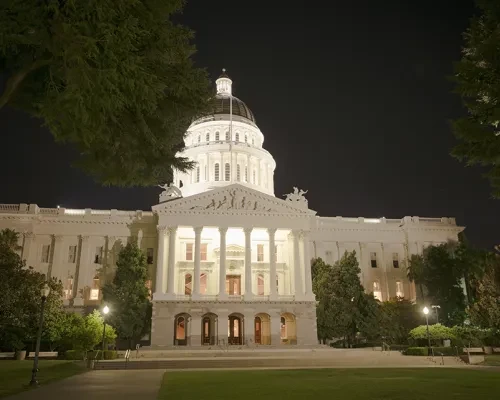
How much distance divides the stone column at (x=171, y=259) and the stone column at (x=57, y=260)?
1676cm

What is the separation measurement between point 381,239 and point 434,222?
844 centimetres

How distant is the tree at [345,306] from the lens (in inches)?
2101

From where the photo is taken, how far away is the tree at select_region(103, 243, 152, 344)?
169ft

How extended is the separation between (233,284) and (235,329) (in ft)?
18.9

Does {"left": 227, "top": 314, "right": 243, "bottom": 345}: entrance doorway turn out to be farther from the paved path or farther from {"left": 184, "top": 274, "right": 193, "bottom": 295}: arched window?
the paved path

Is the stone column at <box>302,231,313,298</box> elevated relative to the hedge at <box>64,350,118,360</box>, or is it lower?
elevated

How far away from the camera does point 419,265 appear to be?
61.1m

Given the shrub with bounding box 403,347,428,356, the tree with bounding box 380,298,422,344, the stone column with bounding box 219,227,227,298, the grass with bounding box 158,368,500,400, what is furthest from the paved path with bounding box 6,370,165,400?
the tree with bounding box 380,298,422,344

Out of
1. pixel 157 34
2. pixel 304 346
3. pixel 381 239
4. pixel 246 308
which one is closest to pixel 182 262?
pixel 246 308

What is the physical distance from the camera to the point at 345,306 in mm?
53844

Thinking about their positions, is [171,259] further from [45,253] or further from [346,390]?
[346,390]

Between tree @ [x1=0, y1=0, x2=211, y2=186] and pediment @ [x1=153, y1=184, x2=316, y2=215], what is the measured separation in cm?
3771

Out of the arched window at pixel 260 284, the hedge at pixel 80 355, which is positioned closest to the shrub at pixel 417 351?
the arched window at pixel 260 284

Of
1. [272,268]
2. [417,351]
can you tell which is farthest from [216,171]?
[417,351]
